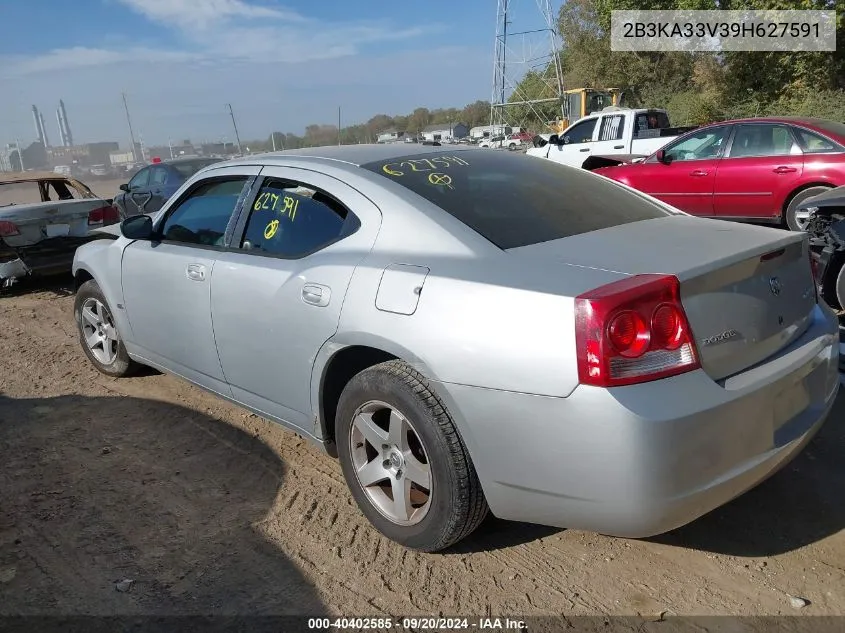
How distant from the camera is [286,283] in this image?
304cm

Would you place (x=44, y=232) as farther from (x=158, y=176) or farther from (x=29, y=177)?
(x=158, y=176)

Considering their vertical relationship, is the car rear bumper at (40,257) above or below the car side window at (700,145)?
below

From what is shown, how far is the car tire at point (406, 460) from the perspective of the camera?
2.46m

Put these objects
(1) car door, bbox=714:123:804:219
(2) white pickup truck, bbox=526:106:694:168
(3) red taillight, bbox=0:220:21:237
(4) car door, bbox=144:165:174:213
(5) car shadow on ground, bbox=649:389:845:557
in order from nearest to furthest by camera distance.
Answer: (5) car shadow on ground, bbox=649:389:845:557, (3) red taillight, bbox=0:220:21:237, (1) car door, bbox=714:123:804:219, (4) car door, bbox=144:165:174:213, (2) white pickup truck, bbox=526:106:694:168

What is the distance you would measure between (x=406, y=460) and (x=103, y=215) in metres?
7.03

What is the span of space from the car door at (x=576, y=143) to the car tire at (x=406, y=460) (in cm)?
1260

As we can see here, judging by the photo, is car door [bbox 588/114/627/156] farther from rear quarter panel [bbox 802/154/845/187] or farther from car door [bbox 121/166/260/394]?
car door [bbox 121/166/260/394]

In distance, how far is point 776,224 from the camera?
852 cm

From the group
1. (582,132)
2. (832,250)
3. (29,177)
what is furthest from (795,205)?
(29,177)

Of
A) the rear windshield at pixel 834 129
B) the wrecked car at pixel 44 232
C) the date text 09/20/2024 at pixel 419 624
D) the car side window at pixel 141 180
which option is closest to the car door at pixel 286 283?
the date text 09/20/2024 at pixel 419 624

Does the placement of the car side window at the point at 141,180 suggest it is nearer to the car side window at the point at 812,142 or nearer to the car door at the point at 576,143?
the car door at the point at 576,143

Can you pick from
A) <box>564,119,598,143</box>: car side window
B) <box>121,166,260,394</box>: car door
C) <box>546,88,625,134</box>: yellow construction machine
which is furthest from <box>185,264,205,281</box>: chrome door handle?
<box>546,88,625,134</box>: yellow construction machine

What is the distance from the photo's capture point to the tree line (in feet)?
61.9

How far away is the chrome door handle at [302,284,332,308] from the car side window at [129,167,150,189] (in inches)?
417
